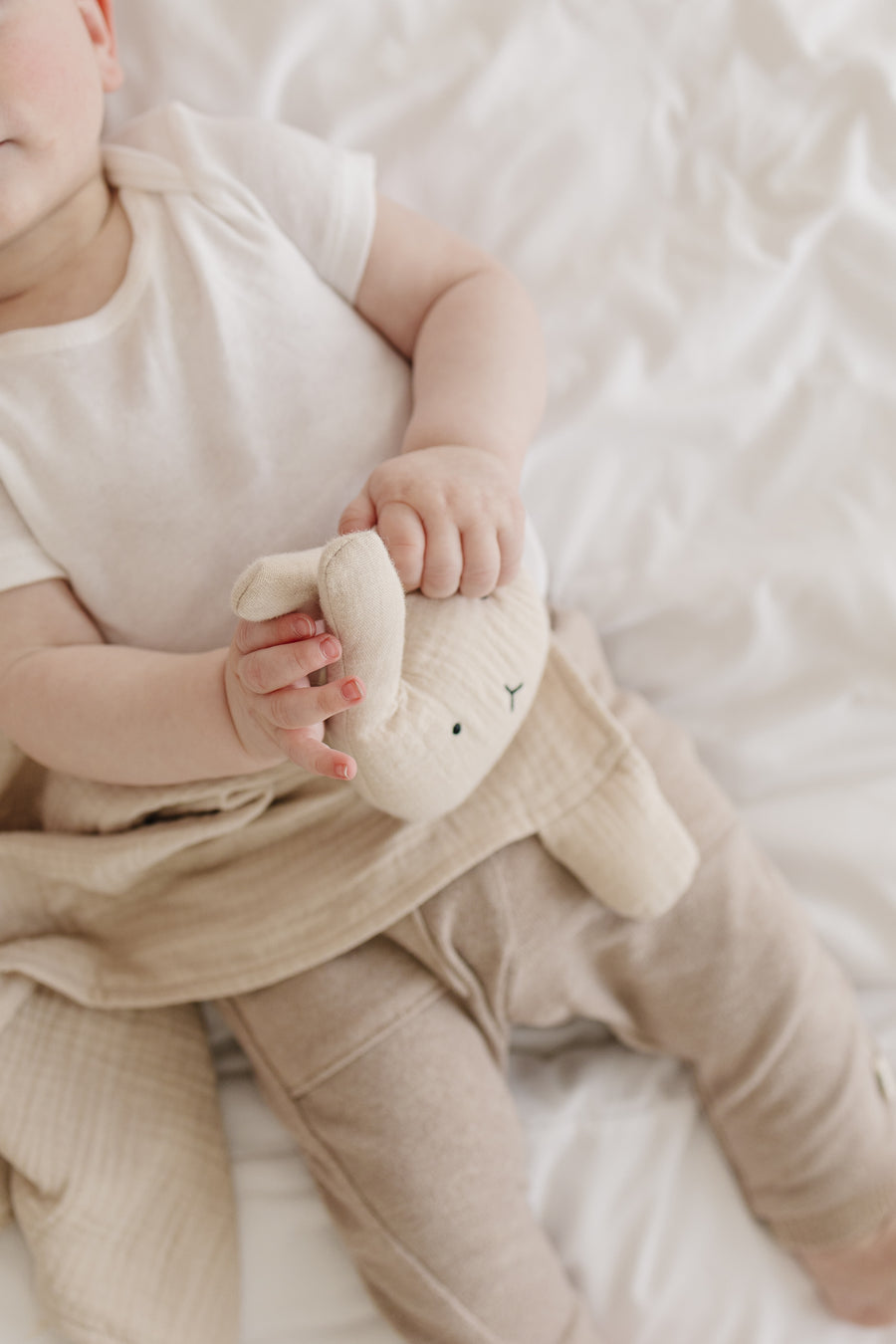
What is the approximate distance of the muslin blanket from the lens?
31.7 inches

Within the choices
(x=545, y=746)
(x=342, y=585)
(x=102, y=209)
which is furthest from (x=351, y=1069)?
(x=102, y=209)

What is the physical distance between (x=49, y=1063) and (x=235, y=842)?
224mm

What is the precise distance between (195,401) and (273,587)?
1.06 ft

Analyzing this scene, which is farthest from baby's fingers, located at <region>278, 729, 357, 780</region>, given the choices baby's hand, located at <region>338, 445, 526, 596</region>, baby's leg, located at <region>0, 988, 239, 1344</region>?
baby's leg, located at <region>0, 988, 239, 1344</region>

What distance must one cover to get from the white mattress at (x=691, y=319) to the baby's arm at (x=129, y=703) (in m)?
0.33

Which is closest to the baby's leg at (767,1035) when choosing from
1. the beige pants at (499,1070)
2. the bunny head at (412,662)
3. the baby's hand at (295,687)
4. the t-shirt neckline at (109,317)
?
the beige pants at (499,1070)

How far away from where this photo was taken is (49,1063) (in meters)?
0.85

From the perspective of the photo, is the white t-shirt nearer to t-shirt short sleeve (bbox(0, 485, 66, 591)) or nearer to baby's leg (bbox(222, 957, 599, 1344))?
t-shirt short sleeve (bbox(0, 485, 66, 591))

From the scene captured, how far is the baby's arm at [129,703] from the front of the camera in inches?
25.2

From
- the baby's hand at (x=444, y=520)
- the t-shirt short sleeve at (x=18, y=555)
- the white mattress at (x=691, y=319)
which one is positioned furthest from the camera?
the white mattress at (x=691, y=319)

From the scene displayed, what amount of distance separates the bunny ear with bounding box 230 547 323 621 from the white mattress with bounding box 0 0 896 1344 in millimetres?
415

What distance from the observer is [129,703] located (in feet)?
2.46

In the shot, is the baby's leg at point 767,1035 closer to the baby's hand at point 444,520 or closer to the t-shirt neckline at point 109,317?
the baby's hand at point 444,520

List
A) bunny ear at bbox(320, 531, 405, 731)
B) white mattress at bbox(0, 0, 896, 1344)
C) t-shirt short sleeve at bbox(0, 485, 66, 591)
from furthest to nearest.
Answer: white mattress at bbox(0, 0, 896, 1344) < t-shirt short sleeve at bbox(0, 485, 66, 591) < bunny ear at bbox(320, 531, 405, 731)
